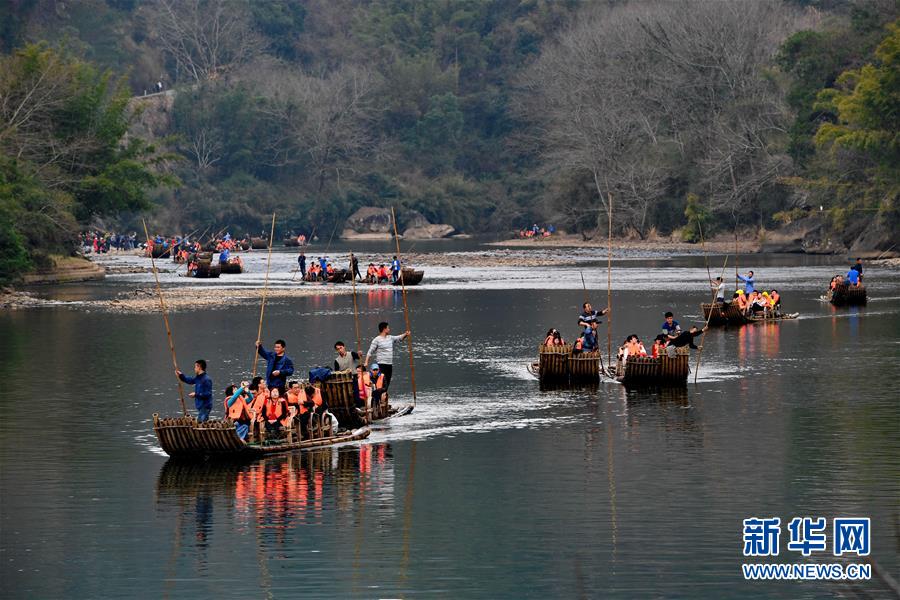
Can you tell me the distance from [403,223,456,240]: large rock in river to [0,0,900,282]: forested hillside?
1.65 m

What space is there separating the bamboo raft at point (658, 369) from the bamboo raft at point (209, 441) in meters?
11.8

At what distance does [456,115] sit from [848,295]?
115422 millimetres

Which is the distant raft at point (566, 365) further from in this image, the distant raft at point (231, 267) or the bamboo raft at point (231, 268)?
the bamboo raft at point (231, 268)

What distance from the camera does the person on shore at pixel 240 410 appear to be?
29234mm

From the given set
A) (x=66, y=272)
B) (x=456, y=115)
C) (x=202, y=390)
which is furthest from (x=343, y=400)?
(x=456, y=115)

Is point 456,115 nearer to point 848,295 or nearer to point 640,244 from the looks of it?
point 640,244

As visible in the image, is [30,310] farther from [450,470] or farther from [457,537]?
[457,537]

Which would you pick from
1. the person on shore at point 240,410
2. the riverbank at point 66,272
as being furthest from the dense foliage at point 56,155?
the person on shore at point 240,410

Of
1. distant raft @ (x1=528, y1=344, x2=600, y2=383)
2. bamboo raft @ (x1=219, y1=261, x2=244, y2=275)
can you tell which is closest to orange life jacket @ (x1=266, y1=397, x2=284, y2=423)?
distant raft @ (x1=528, y1=344, x2=600, y2=383)

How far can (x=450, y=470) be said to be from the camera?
28.9 m

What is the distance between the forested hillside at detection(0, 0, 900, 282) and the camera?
94.8 m

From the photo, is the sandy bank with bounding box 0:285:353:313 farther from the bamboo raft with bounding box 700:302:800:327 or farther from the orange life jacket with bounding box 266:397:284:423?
the orange life jacket with bounding box 266:397:284:423

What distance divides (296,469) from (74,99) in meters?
70.2

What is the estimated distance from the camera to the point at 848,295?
64.3m
